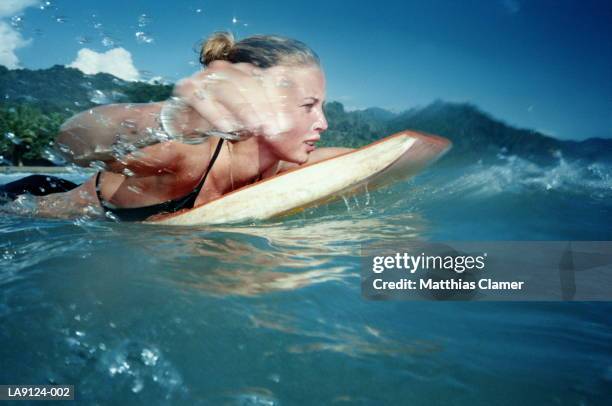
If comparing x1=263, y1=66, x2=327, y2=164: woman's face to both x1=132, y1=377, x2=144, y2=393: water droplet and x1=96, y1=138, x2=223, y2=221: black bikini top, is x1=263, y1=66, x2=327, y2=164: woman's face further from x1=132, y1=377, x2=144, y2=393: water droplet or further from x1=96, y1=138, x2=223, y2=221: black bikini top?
x1=132, y1=377, x2=144, y2=393: water droplet

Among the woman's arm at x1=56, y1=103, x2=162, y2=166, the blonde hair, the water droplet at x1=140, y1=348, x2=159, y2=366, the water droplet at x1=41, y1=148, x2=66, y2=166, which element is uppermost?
the blonde hair

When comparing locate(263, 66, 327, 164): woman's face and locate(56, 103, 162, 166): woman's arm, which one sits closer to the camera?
locate(56, 103, 162, 166): woman's arm

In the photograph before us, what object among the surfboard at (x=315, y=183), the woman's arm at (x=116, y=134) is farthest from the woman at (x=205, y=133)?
the surfboard at (x=315, y=183)

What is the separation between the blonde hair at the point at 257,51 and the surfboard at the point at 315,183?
776 millimetres

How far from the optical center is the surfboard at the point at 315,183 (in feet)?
9.57

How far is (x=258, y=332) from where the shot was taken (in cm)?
132

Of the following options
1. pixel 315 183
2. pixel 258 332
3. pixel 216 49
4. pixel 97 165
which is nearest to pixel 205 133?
pixel 97 165

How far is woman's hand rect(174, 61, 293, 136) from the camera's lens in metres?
2.10

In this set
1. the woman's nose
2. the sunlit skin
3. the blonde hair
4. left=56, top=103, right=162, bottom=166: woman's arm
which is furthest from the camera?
the woman's nose

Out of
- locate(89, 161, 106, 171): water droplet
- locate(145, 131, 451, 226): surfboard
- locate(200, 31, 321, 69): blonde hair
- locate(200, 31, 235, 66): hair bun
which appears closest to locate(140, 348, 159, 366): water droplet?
locate(89, 161, 106, 171): water droplet

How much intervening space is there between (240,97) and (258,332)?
1.30 metres

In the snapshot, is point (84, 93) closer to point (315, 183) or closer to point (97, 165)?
point (97, 165)

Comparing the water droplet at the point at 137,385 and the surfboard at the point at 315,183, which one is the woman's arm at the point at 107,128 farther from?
the water droplet at the point at 137,385

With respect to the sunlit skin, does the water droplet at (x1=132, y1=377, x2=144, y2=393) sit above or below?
below
